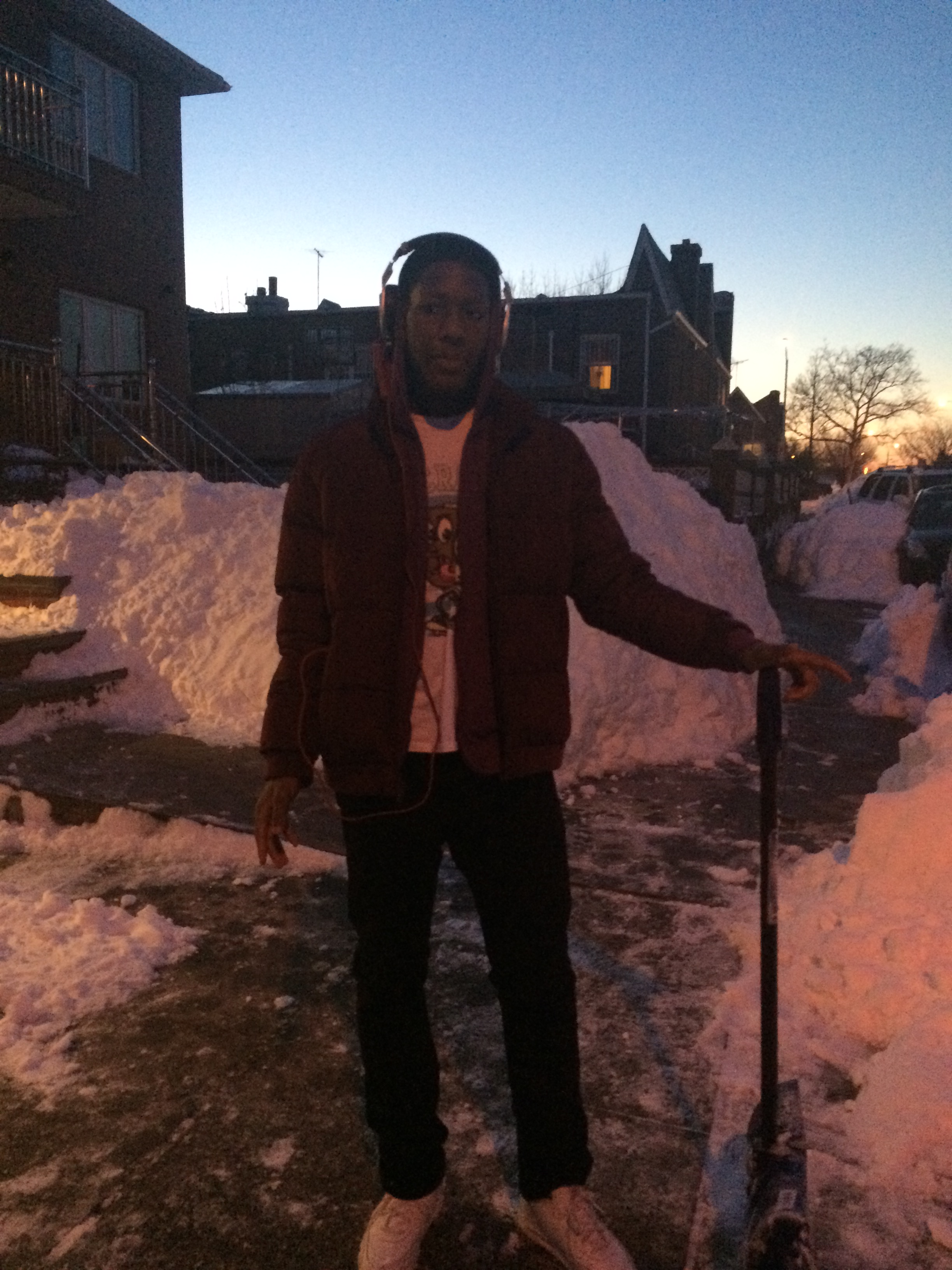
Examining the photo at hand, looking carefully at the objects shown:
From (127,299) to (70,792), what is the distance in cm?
1340

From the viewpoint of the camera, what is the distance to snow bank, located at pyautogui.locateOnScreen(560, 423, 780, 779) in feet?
20.1

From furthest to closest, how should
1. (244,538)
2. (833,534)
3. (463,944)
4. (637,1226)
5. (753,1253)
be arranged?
(833,534), (244,538), (463,944), (637,1226), (753,1253)

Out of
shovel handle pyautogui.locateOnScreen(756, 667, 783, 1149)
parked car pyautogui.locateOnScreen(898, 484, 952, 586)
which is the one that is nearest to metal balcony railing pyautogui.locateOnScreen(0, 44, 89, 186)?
parked car pyautogui.locateOnScreen(898, 484, 952, 586)

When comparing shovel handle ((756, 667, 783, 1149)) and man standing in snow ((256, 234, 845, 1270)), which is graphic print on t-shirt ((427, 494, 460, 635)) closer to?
man standing in snow ((256, 234, 845, 1270))

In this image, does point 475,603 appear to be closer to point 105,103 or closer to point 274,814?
point 274,814

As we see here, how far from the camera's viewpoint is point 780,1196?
210cm

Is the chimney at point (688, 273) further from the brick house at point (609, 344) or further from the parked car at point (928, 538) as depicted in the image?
the parked car at point (928, 538)

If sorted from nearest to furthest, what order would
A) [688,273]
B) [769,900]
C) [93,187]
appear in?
[769,900] < [93,187] < [688,273]

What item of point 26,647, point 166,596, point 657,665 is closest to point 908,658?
point 657,665

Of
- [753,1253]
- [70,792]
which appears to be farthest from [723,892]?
[70,792]

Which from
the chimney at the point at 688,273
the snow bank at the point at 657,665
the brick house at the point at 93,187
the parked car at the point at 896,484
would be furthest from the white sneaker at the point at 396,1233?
the chimney at the point at 688,273

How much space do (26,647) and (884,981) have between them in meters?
5.64

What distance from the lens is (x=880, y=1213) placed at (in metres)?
2.38

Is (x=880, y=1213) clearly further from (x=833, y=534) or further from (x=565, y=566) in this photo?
(x=833, y=534)
